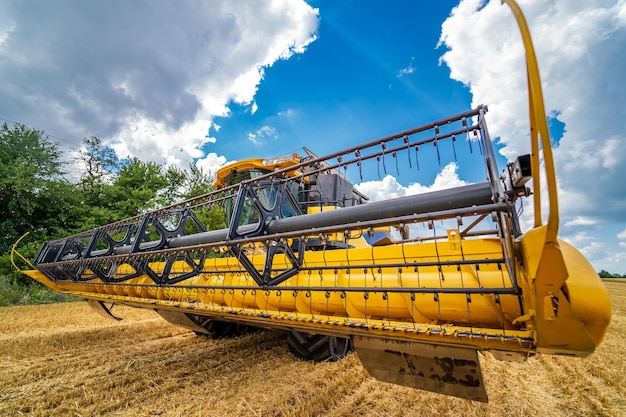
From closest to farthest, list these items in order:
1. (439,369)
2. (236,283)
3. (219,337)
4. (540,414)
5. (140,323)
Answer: (439,369) < (540,414) < (236,283) < (219,337) < (140,323)

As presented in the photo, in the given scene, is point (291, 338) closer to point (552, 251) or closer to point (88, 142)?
point (552, 251)

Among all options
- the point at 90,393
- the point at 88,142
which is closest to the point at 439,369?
the point at 90,393

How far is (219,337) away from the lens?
4.16 metres

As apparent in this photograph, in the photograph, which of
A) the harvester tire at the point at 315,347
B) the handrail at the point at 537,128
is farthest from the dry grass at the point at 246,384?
the handrail at the point at 537,128

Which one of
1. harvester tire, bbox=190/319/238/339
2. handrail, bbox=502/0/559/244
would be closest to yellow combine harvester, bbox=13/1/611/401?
handrail, bbox=502/0/559/244

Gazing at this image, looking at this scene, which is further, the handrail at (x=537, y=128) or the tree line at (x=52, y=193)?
the tree line at (x=52, y=193)

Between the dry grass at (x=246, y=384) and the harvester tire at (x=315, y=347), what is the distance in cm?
10

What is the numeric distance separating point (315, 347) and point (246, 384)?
2.35 feet

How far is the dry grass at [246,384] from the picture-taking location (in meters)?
2.11

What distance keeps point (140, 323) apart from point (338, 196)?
4207 millimetres

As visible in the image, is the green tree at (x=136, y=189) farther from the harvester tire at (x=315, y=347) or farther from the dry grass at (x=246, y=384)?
the harvester tire at (x=315, y=347)

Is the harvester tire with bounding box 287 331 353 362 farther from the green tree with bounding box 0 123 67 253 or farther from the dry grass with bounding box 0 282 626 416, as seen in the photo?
the green tree with bounding box 0 123 67 253

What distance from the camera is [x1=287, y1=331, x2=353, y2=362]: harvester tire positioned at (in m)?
2.94

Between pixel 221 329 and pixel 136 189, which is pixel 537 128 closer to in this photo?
pixel 221 329
